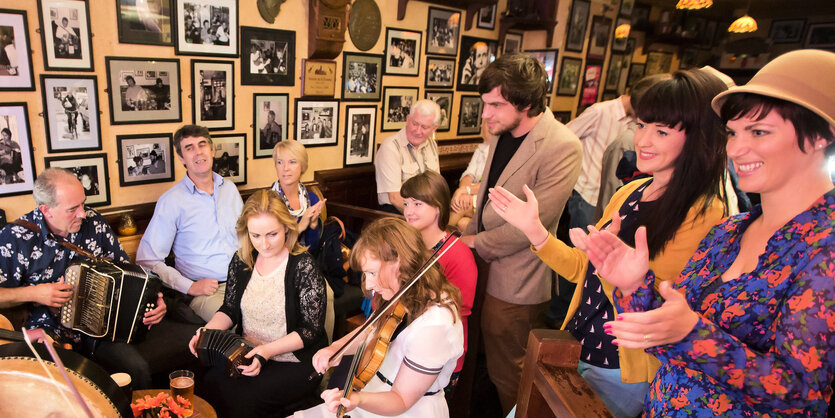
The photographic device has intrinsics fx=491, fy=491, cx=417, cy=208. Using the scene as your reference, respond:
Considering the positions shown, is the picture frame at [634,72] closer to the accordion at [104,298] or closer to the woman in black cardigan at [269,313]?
the woman in black cardigan at [269,313]

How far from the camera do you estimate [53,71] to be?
8.98 feet

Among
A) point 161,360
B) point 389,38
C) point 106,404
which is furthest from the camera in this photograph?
point 389,38

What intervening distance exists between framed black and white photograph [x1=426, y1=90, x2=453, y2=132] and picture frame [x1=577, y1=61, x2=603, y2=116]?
2066mm

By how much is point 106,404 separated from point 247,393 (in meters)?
0.92

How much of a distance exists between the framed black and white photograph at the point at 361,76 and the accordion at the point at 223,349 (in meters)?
2.44

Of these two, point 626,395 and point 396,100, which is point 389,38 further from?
point 626,395

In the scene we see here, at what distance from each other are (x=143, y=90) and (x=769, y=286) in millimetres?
3348

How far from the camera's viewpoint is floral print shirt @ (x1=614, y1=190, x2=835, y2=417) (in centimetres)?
94

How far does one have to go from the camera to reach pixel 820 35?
22.0 ft

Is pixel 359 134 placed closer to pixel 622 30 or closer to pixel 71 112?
pixel 71 112

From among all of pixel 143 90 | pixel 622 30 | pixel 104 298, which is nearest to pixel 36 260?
pixel 104 298

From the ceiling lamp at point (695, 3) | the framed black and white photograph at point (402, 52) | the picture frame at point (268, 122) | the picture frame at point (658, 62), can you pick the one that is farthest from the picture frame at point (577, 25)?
the picture frame at point (268, 122)

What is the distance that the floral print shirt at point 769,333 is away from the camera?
3.10 feet

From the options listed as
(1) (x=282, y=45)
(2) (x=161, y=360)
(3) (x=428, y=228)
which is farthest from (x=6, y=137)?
(3) (x=428, y=228)
